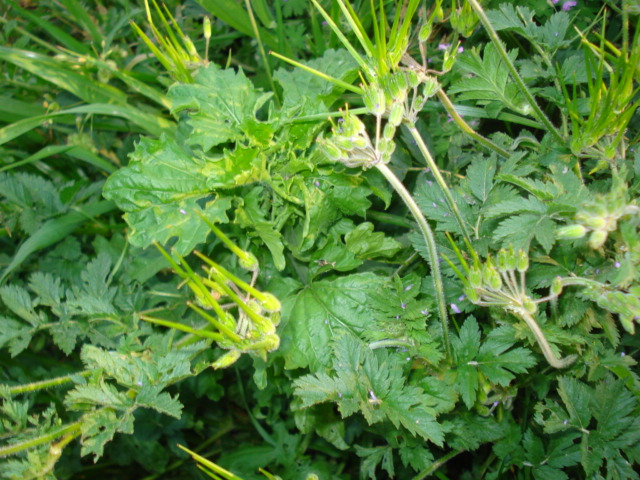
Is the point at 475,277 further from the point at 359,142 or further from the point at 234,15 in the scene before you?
the point at 234,15

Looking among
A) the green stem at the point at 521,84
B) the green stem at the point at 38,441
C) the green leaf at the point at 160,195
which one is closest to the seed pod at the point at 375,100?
the green stem at the point at 521,84

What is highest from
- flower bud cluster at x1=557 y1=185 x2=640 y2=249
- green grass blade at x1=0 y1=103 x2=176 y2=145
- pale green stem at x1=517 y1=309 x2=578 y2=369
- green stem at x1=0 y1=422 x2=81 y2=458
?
flower bud cluster at x1=557 y1=185 x2=640 y2=249

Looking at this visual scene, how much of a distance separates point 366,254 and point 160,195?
0.82m

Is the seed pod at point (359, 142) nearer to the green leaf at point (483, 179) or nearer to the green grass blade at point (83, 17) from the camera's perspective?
the green leaf at point (483, 179)

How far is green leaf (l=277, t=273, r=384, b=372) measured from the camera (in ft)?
6.15

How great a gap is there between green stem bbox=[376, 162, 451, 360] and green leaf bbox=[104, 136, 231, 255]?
71 centimetres

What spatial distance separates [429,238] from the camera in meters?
1.55

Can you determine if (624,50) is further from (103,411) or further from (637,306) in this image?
(103,411)

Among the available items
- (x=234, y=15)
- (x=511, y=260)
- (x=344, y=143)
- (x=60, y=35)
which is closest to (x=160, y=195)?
(x=344, y=143)

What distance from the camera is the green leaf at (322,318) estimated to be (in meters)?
1.87

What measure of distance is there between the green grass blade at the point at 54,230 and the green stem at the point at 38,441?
986 millimetres

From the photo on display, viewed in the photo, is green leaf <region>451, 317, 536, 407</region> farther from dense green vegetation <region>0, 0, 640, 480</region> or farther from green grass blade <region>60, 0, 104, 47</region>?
Answer: green grass blade <region>60, 0, 104, 47</region>

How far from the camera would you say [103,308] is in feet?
6.75

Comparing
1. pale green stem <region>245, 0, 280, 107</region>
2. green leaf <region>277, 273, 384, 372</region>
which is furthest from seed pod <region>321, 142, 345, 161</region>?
pale green stem <region>245, 0, 280, 107</region>
